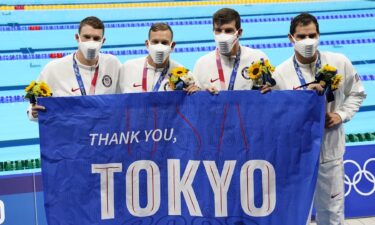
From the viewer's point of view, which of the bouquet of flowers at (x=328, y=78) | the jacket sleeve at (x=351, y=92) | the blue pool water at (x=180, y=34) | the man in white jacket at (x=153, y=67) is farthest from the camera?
the blue pool water at (x=180, y=34)

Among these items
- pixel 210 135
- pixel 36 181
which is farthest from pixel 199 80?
pixel 36 181

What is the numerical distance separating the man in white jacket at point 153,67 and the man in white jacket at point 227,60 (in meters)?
0.19

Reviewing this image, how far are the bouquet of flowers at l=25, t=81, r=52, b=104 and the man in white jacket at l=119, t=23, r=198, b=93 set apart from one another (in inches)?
22.8

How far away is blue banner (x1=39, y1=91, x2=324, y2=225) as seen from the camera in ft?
11.8

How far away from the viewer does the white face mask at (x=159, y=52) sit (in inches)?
152

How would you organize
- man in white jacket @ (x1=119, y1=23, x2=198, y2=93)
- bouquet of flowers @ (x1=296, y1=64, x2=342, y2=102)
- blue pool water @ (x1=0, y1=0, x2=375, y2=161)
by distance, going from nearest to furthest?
1. bouquet of flowers @ (x1=296, y1=64, x2=342, y2=102)
2. man in white jacket @ (x1=119, y1=23, x2=198, y2=93)
3. blue pool water @ (x1=0, y1=0, x2=375, y2=161)

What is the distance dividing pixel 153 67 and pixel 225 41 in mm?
494

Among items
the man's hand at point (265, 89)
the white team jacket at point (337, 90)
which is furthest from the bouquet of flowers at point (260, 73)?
the white team jacket at point (337, 90)

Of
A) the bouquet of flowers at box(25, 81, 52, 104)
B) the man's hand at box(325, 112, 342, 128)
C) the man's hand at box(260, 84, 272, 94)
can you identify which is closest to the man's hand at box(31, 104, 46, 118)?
the bouquet of flowers at box(25, 81, 52, 104)

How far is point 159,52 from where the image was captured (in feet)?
12.7

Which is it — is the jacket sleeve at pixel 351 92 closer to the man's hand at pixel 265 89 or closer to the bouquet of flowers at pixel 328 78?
the bouquet of flowers at pixel 328 78

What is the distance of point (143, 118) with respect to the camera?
11.8ft

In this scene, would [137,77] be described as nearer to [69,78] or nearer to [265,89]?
[69,78]

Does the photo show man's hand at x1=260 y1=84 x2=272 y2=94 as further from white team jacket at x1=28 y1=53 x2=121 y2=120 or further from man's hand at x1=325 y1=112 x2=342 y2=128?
white team jacket at x1=28 y1=53 x2=121 y2=120
